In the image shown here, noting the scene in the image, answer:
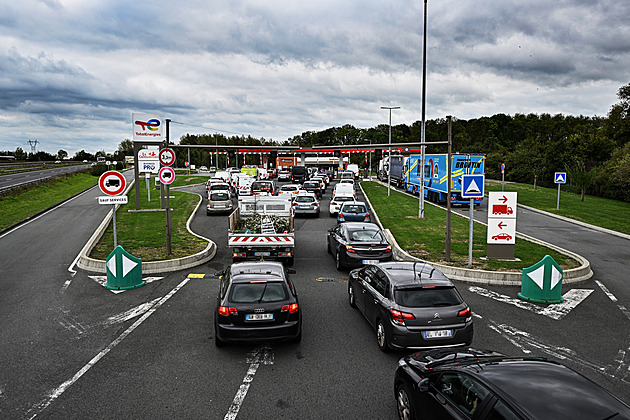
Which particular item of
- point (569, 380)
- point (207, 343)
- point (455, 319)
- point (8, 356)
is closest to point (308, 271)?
point (207, 343)

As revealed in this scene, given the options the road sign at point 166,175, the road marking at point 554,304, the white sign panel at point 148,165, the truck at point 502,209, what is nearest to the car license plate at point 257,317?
the road marking at point 554,304

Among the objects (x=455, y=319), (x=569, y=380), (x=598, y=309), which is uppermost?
(x=569, y=380)

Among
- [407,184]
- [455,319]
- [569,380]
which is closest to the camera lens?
[569,380]

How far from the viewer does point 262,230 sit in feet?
49.9

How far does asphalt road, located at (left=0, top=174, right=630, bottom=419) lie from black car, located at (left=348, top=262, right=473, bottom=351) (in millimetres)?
557

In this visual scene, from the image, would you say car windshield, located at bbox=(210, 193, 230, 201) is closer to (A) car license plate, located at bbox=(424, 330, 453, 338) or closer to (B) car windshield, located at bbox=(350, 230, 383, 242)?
(B) car windshield, located at bbox=(350, 230, 383, 242)

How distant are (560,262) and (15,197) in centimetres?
3753

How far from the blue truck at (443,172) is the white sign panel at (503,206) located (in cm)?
1111

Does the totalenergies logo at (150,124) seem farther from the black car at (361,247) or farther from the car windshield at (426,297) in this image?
the car windshield at (426,297)

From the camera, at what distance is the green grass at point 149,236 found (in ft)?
54.0

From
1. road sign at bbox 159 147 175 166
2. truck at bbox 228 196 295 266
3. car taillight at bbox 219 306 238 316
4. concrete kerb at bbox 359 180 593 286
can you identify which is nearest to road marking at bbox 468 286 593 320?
concrete kerb at bbox 359 180 593 286

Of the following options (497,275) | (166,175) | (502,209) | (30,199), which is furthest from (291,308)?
(30,199)

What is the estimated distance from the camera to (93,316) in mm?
10180

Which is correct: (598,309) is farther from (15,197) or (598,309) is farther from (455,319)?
(15,197)
